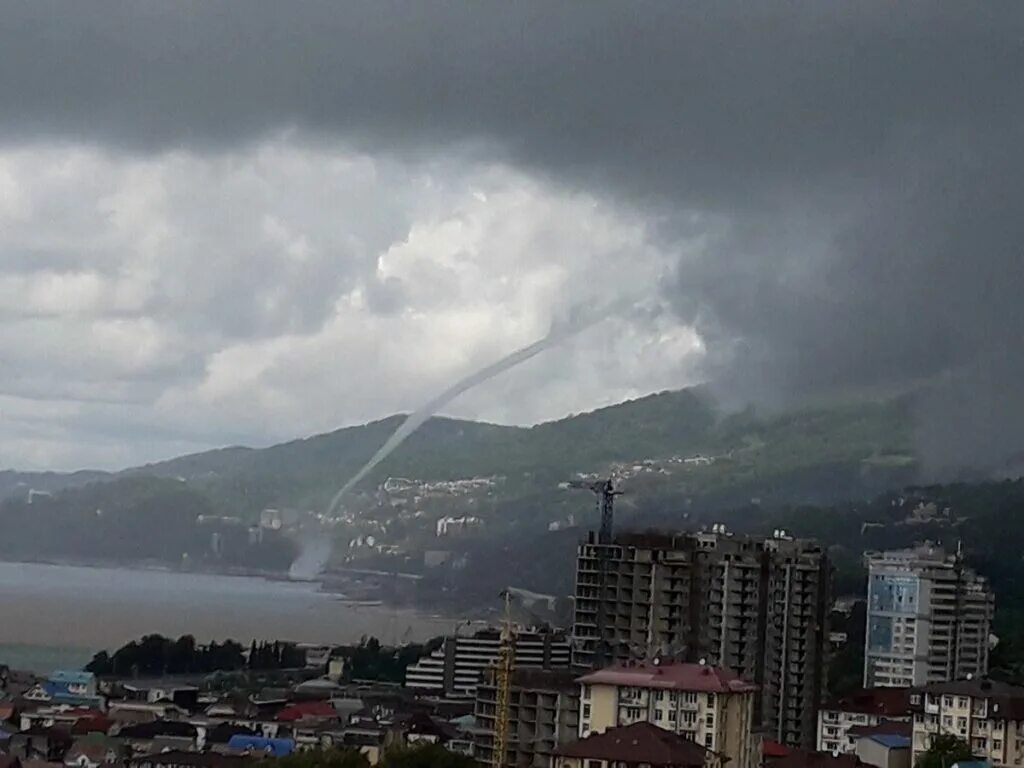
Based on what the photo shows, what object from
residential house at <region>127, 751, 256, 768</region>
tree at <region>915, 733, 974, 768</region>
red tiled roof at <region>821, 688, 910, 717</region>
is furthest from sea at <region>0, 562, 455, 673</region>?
tree at <region>915, 733, 974, 768</region>

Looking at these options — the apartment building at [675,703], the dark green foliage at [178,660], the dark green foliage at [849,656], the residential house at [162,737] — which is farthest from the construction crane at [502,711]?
the dark green foliage at [178,660]

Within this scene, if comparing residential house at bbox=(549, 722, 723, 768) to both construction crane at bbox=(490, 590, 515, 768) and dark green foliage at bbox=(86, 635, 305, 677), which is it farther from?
dark green foliage at bbox=(86, 635, 305, 677)

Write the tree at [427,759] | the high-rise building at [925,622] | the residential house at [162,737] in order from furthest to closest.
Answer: the high-rise building at [925,622]
the residential house at [162,737]
the tree at [427,759]

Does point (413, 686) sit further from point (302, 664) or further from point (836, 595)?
point (836, 595)

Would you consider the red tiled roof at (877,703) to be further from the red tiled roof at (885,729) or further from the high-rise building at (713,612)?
the high-rise building at (713,612)

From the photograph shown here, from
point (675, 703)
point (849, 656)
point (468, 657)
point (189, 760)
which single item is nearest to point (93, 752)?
point (189, 760)

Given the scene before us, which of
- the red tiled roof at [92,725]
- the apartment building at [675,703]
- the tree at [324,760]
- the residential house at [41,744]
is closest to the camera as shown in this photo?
the tree at [324,760]

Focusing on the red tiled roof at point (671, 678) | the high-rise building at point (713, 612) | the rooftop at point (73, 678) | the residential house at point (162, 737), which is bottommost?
the residential house at point (162, 737)
